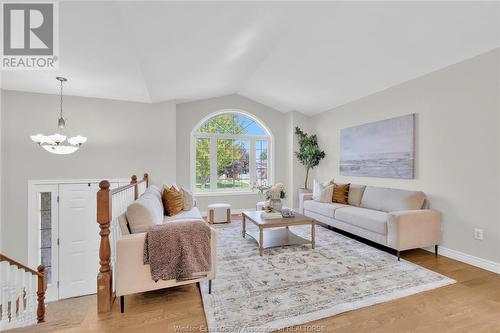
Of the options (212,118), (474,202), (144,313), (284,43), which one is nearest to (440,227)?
(474,202)

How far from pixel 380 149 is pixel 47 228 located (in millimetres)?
5880

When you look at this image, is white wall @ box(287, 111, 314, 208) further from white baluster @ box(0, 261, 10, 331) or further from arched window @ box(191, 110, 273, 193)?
white baluster @ box(0, 261, 10, 331)

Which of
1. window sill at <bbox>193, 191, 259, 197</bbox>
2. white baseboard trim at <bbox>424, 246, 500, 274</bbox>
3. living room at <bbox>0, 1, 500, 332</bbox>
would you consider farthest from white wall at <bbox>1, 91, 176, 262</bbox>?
white baseboard trim at <bbox>424, 246, 500, 274</bbox>

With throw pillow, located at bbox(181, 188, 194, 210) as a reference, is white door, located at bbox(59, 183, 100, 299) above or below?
below

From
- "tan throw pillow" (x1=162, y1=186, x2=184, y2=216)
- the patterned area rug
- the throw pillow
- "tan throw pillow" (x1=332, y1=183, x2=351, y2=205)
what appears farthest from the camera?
"tan throw pillow" (x1=332, y1=183, x2=351, y2=205)

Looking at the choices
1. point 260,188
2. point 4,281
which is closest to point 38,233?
point 4,281

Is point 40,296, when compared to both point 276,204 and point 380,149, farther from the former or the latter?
point 380,149

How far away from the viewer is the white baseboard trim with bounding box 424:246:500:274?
255cm

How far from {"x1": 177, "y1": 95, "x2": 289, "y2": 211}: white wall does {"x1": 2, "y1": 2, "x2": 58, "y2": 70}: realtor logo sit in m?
2.68

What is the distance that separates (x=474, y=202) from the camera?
2754 mm

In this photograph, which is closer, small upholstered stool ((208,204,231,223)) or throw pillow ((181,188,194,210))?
throw pillow ((181,188,194,210))

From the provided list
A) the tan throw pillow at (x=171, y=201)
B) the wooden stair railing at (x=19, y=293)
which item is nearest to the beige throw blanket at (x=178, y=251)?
the tan throw pillow at (x=171, y=201)

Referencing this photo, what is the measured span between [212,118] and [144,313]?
4.50 meters

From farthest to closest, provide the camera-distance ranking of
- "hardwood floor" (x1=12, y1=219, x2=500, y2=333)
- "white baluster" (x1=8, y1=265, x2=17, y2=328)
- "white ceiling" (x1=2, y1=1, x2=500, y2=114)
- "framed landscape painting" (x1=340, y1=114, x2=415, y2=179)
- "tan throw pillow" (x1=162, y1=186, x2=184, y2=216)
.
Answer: "framed landscape painting" (x1=340, y1=114, x2=415, y2=179) → "tan throw pillow" (x1=162, y1=186, x2=184, y2=216) → "white baluster" (x1=8, y1=265, x2=17, y2=328) → "white ceiling" (x1=2, y1=1, x2=500, y2=114) → "hardwood floor" (x1=12, y1=219, x2=500, y2=333)
